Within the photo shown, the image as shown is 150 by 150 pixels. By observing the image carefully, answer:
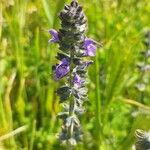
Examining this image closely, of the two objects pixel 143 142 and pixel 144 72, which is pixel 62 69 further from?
pixel 144 72

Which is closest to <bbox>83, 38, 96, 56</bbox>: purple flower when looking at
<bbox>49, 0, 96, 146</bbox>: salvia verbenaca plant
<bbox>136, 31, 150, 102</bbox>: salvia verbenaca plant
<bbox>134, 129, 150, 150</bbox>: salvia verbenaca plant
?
<bbox>49, 0, 96, 146</bbox>: salvia verbenaca plant

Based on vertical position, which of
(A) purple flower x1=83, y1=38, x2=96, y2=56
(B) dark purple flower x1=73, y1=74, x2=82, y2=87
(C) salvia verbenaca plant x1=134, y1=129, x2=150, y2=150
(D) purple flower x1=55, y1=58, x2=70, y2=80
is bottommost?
(C) salvia verbenaca plant x1=134, y1=129, x2=150, y2=150

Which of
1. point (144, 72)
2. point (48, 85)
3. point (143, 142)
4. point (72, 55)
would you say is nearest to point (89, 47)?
point (72, 55)

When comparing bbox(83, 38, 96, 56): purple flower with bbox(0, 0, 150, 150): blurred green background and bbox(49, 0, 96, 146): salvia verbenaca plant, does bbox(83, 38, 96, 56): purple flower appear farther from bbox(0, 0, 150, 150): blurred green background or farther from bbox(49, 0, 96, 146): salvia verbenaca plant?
bbox(0, 0, 150, 150): blurred green background

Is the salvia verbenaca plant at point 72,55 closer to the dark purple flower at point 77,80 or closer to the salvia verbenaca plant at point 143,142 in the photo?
the dark purple flower at point 77,80

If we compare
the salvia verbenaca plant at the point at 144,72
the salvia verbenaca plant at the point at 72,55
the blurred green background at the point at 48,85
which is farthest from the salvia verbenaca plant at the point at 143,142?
the salvia verbenaca plant at the point at 144,72

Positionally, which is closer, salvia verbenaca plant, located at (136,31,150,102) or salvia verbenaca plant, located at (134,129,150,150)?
salvia verbenaca plant, located at (134,129,150,150)

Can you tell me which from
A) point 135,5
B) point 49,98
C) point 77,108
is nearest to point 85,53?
point 77,108

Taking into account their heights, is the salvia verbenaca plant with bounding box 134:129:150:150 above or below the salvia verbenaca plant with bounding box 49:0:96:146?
below
